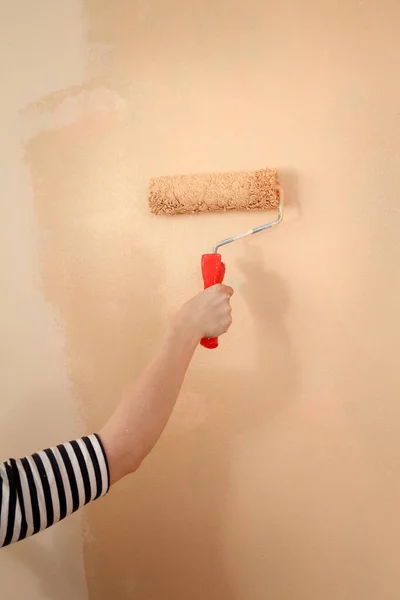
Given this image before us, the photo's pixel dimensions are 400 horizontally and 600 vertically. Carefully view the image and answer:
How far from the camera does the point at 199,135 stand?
911 millimetres

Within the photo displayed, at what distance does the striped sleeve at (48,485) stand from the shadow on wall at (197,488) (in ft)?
1.04

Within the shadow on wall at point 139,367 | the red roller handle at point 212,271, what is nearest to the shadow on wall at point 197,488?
the shadow on wall at point 139,367

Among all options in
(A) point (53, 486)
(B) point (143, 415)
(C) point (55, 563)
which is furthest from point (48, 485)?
(C) point (55, 563)

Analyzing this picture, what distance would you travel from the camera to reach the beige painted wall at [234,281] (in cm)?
87

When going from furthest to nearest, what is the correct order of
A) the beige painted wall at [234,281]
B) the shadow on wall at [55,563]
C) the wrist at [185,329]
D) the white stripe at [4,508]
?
the shadow on wall at [55,563], the beige painted wall at [234,281], the wrist at [185,329], the white stripe at [4,508]

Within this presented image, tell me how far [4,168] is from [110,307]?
0.33 meters

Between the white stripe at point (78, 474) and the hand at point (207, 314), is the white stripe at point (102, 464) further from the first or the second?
the hand at point (207, 314)

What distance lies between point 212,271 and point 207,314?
0.08 meters

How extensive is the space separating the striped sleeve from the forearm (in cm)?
2

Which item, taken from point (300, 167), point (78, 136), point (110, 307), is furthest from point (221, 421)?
point (78, 136)

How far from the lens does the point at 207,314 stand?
0.79 metres

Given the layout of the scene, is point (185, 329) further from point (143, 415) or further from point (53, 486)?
point (53, 486)

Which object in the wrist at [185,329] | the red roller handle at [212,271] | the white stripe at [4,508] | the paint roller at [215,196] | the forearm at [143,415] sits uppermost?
the paint roller at [215,196]

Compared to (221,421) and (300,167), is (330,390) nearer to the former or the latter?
(221,421)
